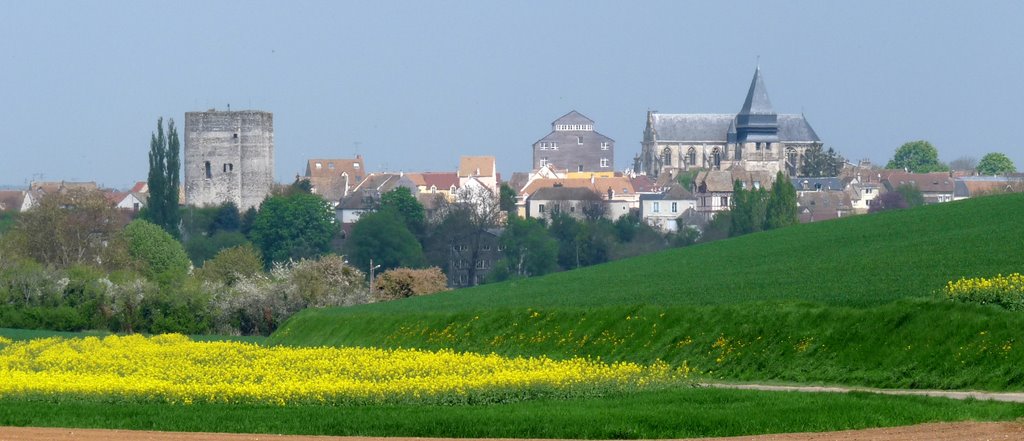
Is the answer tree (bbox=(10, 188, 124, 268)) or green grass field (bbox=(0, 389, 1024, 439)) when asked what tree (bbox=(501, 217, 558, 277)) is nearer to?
tree (bbox=(10, 188, 124, 268))

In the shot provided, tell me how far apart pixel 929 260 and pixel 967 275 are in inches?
230

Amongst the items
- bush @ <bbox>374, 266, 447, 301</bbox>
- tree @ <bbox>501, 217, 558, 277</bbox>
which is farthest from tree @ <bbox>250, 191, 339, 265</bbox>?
bush @ <bbox>374, 266, 447, 301</bbox>

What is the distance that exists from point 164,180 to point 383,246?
56.4 ft

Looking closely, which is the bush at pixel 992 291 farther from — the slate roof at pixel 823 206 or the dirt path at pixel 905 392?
the slate roof at pixel 823 206

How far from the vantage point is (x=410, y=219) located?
16025cm

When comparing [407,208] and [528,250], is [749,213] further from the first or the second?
[407,208]

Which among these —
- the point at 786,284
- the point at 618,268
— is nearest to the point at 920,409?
the point at 786,284

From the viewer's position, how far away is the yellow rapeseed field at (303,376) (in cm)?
3111

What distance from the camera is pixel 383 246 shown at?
139 m

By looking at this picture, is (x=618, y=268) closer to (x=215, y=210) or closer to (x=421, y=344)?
(x=421, y=344)

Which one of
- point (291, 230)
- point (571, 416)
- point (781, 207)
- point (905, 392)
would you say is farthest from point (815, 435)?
point (291, 230)

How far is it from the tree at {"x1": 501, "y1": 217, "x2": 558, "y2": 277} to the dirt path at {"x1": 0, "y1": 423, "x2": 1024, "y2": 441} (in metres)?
111

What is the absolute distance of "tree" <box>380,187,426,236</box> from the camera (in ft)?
522

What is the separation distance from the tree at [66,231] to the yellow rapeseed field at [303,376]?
212 ft
